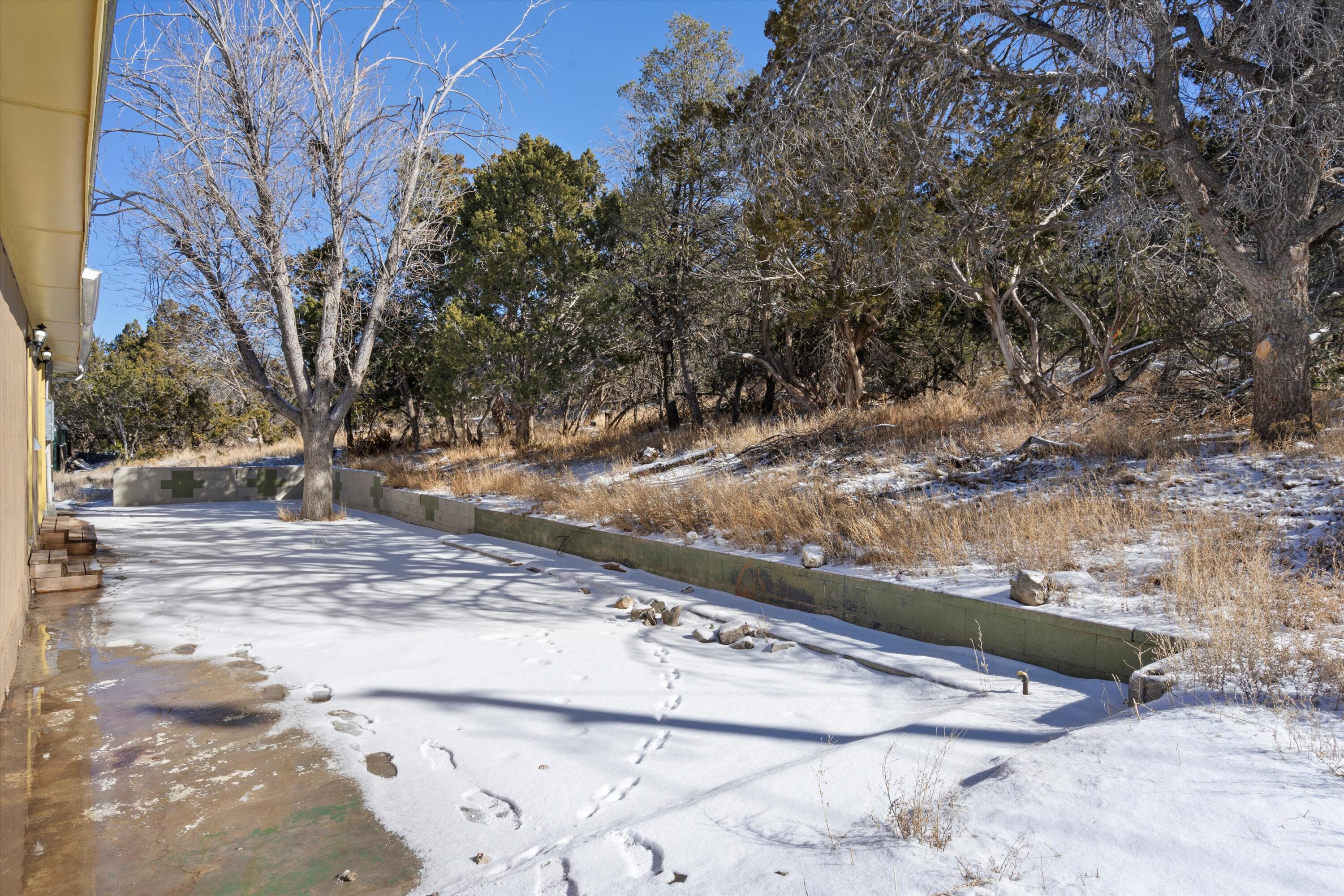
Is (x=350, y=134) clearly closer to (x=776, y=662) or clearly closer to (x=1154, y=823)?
(x=776, y=662)

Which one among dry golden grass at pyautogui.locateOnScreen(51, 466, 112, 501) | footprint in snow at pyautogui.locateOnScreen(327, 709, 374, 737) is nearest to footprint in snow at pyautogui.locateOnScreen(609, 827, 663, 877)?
footprint in snow at pyautogui.locateOnScreen(327, 709, 374, 737)

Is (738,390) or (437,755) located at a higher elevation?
(738,390)

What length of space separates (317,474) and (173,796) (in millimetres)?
11751

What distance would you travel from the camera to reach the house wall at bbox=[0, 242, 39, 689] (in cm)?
482

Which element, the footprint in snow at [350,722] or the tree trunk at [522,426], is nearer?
the footprint in snow at [350,722]

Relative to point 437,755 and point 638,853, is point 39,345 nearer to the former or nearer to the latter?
point 437,755

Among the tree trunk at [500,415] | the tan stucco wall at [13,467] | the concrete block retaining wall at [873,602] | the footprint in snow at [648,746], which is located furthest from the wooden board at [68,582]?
the tree trunk at [500,415]

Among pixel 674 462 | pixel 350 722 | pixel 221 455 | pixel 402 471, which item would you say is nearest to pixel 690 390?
pixel 674 462

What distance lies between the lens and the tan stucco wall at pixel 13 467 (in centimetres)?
482

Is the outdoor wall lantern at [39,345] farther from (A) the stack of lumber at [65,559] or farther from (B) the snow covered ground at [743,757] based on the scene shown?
(B) the snow covered ground at [743,757]

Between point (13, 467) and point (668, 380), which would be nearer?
point (13, 467)

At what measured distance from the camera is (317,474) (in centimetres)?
1434

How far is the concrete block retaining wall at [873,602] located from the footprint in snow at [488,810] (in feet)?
11.4

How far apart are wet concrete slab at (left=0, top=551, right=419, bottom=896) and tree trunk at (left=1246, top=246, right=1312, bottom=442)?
8.51 metres
